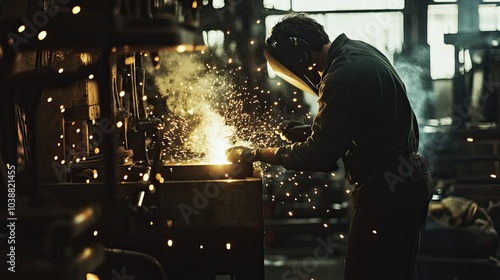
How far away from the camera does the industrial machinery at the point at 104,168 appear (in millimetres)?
2523

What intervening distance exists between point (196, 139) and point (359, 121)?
2117mm

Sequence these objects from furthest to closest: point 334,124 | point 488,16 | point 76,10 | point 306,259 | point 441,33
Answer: point 306,259
point 441,33
point 488,16
point 334,124
point 76,10

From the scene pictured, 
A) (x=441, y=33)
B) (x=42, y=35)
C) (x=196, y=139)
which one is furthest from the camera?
(x=441, y=33)

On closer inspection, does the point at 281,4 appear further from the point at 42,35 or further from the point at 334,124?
the point at 42,35

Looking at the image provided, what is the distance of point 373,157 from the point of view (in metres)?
3.81

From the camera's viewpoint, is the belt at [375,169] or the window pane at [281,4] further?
the window pane at [281,4]

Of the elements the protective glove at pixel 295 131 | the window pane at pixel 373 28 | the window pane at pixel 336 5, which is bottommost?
the protective glove at pixel 295 131

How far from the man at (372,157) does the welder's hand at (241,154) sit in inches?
12.0

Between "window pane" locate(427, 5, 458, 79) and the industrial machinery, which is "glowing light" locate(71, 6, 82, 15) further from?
"window pane" locate(427, 5, 458, 79)

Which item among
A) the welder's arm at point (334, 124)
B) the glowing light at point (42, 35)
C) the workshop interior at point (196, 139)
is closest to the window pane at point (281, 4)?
the workshop interior at point (196, 139)

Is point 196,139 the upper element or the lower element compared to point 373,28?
lower

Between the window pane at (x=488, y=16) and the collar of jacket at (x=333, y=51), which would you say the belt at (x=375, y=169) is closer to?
the collar of jacket at (x=333, y=51)

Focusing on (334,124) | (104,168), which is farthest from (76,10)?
(334,124)

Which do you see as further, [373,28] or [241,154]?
[373,28]
